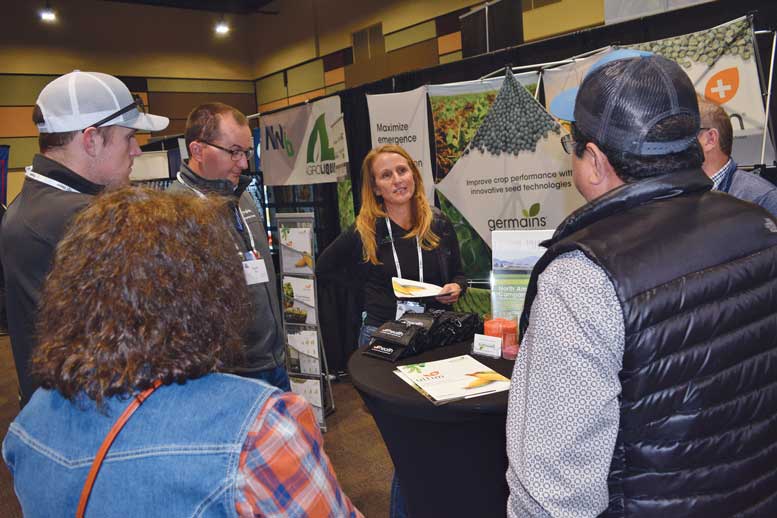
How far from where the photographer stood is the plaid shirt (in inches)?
25.4

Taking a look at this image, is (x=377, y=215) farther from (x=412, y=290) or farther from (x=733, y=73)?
(x=733, y=73)

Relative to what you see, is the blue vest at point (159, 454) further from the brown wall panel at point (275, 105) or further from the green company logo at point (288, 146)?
the brown wall panel at point (275, 105)

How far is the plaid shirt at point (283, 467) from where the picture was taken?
0.65 metres

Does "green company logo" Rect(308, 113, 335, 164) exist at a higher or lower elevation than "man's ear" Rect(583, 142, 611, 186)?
higher

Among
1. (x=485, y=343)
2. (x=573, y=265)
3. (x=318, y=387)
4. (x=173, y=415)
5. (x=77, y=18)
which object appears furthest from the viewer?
(x=77, y=18)

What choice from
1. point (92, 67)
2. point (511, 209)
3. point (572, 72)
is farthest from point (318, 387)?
point (92, 67)

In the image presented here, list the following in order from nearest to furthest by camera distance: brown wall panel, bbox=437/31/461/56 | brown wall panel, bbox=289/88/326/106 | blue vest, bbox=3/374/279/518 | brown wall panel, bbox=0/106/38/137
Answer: blue vest, bbox=3/374/279/518 → brown wall panel, bbox=437/31/461/56 → brown wall panel, bbox=0/106/38/137 → brown wall panel, bbox=289/88/326/106

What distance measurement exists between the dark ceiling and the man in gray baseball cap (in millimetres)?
9844

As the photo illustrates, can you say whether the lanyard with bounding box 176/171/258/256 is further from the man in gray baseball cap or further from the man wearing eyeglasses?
the man in gray baseball cap

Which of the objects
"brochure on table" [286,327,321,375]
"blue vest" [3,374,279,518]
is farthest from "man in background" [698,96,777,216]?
"brochure on table" [286,327,321,375]

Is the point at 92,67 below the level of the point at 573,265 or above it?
above

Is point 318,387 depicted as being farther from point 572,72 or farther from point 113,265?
point 113,265

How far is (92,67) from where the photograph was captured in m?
9.50

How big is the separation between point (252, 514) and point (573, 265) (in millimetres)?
561
